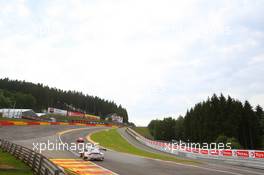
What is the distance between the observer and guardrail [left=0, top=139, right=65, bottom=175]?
40.5 ft

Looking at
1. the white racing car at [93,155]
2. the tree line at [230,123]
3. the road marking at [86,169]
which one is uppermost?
the tree line at [230,123]

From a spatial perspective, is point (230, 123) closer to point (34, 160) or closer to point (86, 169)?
point (86, 169)

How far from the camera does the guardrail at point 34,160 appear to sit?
12.3 metres

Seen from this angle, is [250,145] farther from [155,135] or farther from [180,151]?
[155,135]

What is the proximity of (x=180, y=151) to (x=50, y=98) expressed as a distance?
6187 inches

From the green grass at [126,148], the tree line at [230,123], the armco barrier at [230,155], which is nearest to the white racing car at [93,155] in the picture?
the green grass at [126,148]

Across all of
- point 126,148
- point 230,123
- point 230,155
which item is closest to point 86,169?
point 230,155

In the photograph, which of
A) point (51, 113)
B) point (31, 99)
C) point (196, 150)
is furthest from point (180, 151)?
point (31, 99)

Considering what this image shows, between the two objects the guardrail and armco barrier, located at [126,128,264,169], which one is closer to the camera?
the guardrail

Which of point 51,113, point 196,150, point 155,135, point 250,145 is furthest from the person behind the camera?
point 51,113

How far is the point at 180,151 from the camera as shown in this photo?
46.4 meters

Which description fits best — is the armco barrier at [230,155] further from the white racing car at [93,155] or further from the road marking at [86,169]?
the road marking at [86,169]

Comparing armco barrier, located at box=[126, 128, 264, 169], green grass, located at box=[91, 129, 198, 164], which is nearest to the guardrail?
green grass, located at box=[91, 129, 198, 164]

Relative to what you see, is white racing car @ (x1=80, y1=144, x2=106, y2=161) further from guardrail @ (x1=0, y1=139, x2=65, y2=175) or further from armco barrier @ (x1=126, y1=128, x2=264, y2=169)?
armco barrier @ (x1=126, y1=128, x2=264, y2=169)
